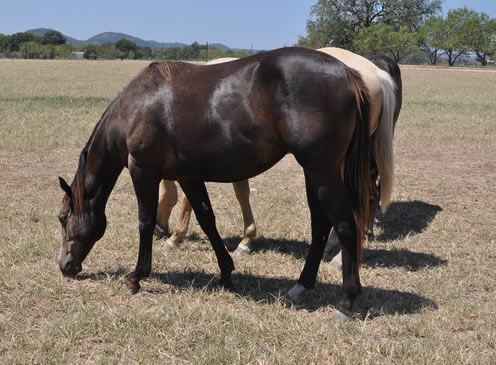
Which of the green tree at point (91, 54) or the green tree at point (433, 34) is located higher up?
the green tree at point (433, 34)

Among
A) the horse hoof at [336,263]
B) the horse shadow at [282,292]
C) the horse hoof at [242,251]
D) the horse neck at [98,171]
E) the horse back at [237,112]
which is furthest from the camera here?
the horse hoof at [242,251]

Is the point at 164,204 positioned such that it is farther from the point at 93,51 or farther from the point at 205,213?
the point at 93,51

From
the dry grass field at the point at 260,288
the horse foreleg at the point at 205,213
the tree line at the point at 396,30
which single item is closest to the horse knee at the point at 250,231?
the dry grass field at the point at 260,288

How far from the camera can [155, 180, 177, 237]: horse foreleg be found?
234 inches

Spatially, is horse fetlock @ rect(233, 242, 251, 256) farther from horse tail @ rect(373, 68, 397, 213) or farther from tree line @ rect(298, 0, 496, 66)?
tree line @ rect(298, 0, 496, 66)

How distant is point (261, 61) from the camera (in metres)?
4.07

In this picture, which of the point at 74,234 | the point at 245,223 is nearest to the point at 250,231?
the point at 245,223

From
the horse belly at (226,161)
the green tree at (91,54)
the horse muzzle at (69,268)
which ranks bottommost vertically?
the horse muzzle at (69,268)

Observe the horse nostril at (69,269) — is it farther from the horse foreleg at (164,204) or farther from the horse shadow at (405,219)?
the horse shadow at (405,219)

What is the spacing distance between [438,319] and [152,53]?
105487mm

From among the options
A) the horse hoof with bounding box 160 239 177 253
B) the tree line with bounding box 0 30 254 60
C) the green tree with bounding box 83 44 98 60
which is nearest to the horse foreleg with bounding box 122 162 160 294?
the horse hoof with bounding box 160 239 177 253

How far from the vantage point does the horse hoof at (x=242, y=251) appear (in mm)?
5609

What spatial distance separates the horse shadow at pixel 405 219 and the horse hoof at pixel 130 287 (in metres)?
2.80

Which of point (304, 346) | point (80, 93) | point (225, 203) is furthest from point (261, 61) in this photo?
point (80, 93)
